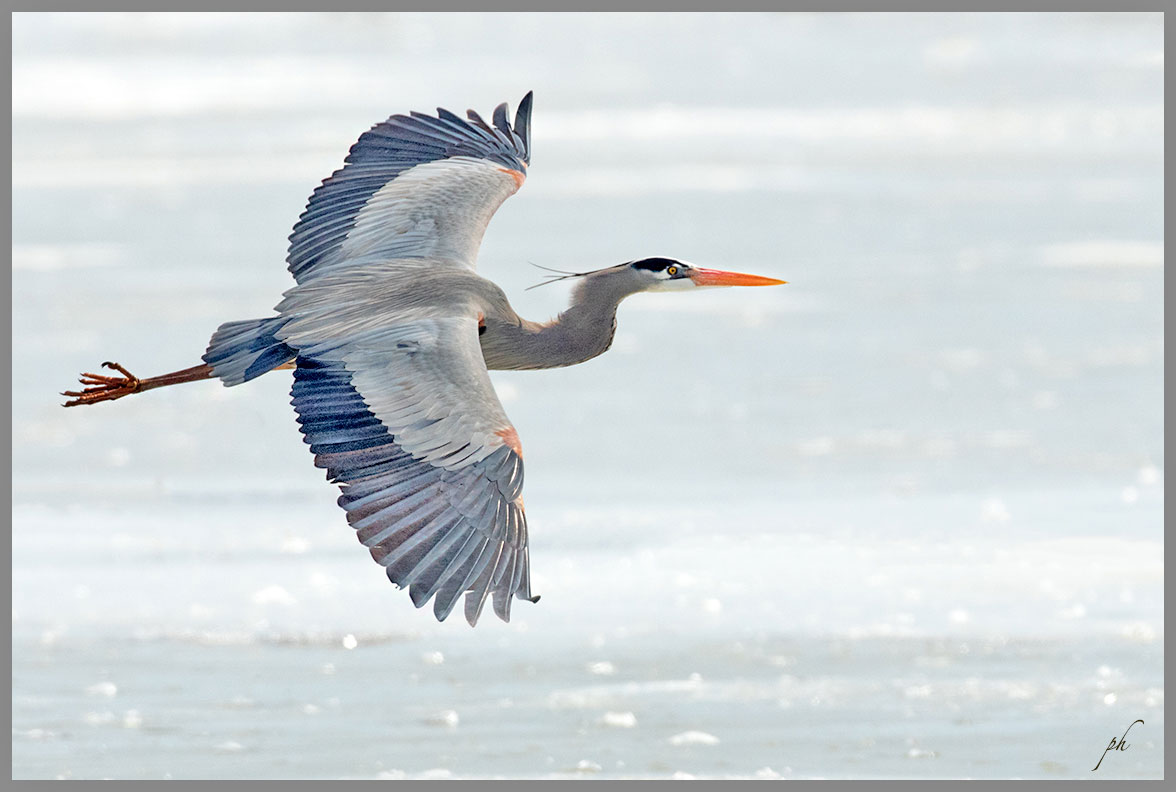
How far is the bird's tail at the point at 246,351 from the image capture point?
5539 mm

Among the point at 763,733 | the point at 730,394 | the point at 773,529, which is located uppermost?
the point at 730,394

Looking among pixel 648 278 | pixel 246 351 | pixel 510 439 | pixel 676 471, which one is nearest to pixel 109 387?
pixel 246 351

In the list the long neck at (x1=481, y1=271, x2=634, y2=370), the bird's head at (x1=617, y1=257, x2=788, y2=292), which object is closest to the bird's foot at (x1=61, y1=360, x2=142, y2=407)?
the long neck at (x1=481, y1=271, x2=634, y2=370)

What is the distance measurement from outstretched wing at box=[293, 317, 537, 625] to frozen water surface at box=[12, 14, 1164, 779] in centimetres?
113

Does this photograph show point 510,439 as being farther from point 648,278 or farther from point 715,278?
point 715,278

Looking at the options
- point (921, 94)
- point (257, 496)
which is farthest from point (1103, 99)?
point (257, 496)

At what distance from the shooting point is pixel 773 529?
7828 millimetres

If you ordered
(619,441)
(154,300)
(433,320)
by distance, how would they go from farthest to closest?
(154,300)
(619,441)
(433,320)

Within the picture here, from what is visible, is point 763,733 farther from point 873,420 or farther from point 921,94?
point 921,94

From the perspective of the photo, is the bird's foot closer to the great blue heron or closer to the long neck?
the great blue heron

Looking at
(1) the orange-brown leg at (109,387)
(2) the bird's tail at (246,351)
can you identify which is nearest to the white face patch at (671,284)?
(2) the bird's tail at (246,351)

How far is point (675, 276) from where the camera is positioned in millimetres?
6645

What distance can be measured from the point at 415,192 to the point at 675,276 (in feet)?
3.19

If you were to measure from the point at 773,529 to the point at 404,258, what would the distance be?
88.9 inches
